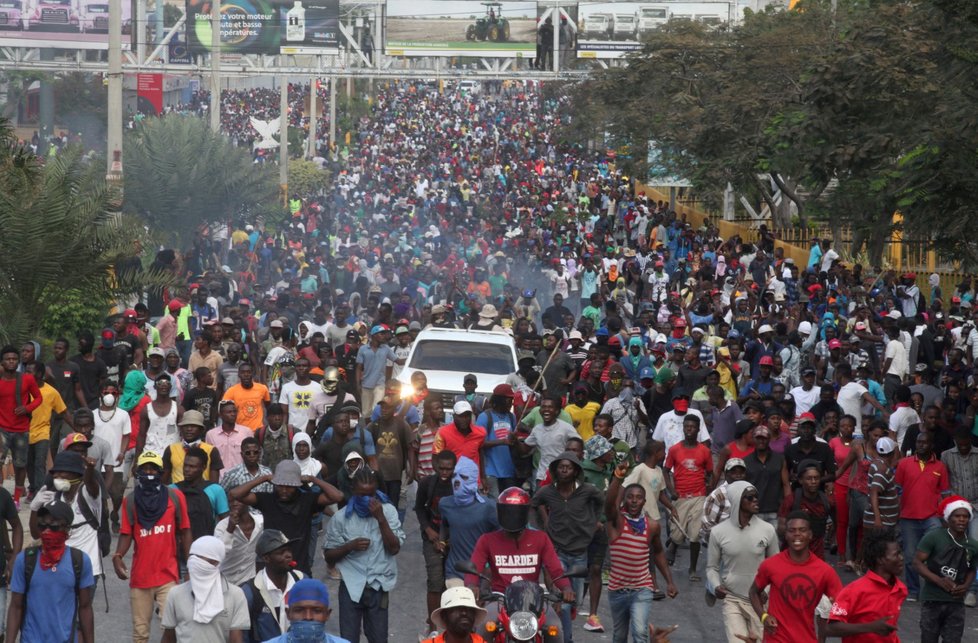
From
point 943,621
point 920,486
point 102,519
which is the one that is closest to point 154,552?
point 102,519

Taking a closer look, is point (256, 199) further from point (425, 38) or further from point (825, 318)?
point (425, 38)

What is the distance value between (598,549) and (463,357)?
695cm

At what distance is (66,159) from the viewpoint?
19719mm

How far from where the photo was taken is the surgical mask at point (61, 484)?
10320 mm

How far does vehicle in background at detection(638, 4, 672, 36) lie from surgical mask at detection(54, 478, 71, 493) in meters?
44.1

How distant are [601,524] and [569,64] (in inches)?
1794

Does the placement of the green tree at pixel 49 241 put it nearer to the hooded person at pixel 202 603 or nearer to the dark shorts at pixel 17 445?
the dark shorts at pixel 17 445

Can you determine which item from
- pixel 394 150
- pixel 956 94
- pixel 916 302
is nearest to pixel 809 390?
pixel 956 94

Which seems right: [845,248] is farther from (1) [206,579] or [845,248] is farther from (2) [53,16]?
(1) [206,579]

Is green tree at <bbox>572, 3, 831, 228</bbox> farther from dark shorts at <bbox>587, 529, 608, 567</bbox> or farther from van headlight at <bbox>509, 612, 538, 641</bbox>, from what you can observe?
van headlight at <bbox>509, 612, 538, 641</bbox>

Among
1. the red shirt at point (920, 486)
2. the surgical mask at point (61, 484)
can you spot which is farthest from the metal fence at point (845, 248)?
the surgical mask at point (61, 484)

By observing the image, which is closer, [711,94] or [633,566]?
[633,566]

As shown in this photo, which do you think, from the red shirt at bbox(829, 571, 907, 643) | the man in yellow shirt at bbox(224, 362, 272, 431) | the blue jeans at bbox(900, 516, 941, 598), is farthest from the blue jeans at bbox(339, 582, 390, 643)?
the blue jeans at bbox(900, 516, 941, 598)

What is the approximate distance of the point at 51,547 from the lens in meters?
9.03
